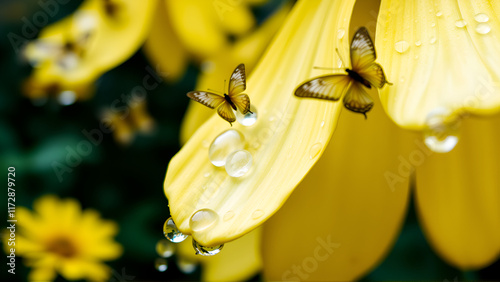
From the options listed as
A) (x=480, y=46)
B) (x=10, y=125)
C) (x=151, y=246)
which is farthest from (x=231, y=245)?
(x=10, y=125)

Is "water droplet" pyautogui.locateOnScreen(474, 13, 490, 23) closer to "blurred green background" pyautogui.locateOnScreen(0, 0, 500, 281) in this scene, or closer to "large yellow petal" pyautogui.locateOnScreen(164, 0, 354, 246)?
"large yellow petal" pyautogui.locateOnScreen(164, 0, 354, 246)

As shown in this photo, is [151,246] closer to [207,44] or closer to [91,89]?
[91,89]

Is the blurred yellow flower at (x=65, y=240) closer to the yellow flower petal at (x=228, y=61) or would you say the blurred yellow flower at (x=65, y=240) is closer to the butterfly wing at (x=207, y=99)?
the yellow flower petal at (x=228, y=61)

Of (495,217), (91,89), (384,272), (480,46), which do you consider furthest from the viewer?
(91,89)

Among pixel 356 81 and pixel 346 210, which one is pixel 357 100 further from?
pixel 346 210

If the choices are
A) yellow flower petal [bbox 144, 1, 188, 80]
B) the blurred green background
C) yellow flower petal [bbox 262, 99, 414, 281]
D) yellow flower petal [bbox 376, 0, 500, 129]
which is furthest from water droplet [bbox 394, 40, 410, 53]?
the blurred green background

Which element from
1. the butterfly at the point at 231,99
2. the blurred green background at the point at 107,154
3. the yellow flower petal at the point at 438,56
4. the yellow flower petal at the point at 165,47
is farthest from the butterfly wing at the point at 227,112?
the blurred green background at the point at 107,154

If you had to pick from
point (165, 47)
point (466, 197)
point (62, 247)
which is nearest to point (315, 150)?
point (466, 197)
